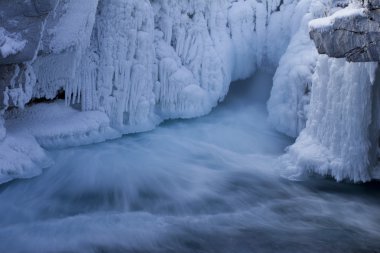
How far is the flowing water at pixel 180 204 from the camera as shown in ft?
15.7

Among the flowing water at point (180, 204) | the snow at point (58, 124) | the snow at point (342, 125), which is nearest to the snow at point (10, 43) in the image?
the snow at point (58, 124)

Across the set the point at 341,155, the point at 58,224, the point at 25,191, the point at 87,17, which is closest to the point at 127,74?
the point at 87,17

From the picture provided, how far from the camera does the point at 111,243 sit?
4738 millimetres

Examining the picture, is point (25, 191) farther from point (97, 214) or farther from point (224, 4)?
point (224, 4)

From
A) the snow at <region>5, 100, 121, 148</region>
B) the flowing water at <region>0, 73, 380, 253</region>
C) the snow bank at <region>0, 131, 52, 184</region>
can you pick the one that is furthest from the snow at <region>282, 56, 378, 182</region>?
the snow bank at <region>0, 131, 52, 184</region>

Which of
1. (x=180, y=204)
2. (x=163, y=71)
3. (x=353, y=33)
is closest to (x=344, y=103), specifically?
(x=353, y=33)

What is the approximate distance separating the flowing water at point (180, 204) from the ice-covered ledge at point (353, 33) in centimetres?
206

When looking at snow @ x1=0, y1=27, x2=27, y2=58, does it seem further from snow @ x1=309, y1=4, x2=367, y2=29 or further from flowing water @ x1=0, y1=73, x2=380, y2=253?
snow @ x1=309, y1=4, x2=367, y2=29

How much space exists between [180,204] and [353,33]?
314 centimetres

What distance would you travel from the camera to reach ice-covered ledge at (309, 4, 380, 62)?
4.88 m

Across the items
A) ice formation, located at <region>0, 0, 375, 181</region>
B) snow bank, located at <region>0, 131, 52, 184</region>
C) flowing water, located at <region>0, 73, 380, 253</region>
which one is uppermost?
ice formation, located at <region>0, 0, 375, 181</region>

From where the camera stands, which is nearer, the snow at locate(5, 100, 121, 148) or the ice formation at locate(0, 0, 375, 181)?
the ice formation at locate(0, 0, 375, 181)

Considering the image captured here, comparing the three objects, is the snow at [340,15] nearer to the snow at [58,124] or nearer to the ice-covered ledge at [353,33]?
the ice-covered ledge at [353,33]

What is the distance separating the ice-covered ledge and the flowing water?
2.06m
